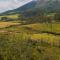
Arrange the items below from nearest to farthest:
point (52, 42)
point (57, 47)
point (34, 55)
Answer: point (34, 55), point (57, 47), point (52, 42)

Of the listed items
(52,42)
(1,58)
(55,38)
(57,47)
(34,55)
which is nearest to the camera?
(1,58)

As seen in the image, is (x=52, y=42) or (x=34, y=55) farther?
(x=52, y=42)

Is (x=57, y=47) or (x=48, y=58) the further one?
(x=57, y=47)

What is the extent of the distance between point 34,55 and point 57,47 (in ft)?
64.7

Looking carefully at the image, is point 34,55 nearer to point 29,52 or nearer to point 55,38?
point 29,52

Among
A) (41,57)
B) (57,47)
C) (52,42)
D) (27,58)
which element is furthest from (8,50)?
(52,42)

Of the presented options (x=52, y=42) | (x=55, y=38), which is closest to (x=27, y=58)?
(x=52, y=42)

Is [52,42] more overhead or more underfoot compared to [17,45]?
more underfoot

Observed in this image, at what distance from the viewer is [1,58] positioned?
44.7m

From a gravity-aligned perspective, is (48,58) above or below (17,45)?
below

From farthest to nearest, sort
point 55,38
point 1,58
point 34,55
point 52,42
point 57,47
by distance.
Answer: point 55,38 → point 52,42 → point 57,47 → point 34,55 → point 1,58

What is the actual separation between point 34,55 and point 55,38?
31773mm

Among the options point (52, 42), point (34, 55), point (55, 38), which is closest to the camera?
point (34, 55)

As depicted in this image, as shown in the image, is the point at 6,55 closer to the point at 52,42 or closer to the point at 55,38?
the point at 52,42
